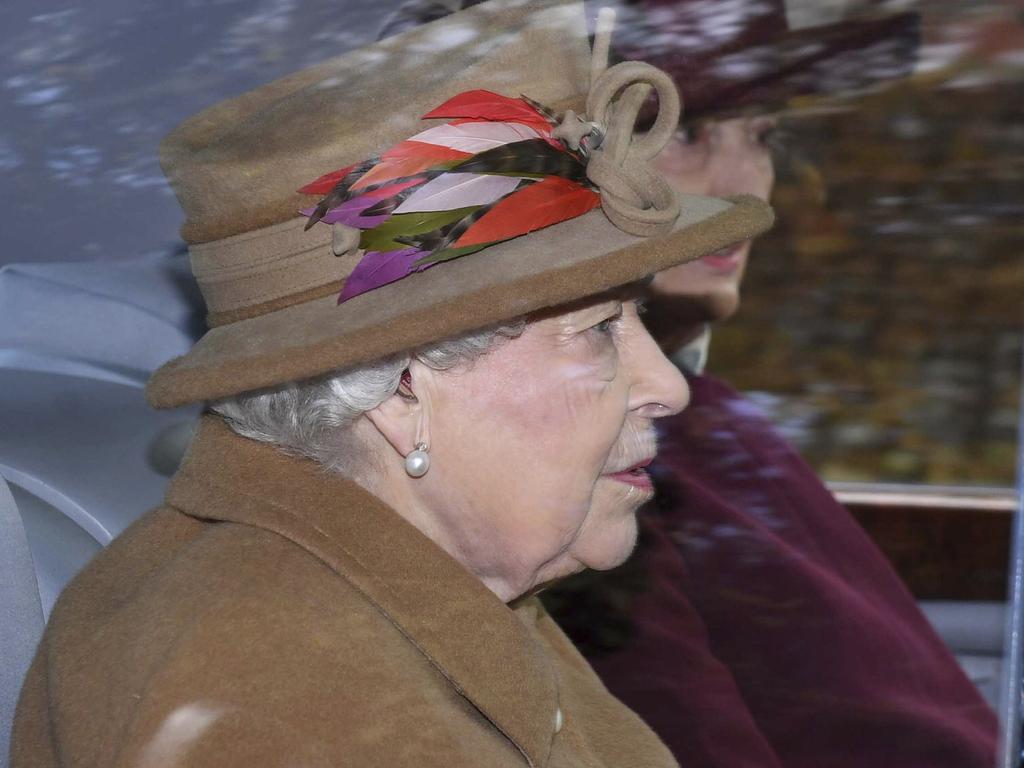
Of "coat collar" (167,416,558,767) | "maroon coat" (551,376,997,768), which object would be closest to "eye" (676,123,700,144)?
"maroon coat" (551,376,997,768)

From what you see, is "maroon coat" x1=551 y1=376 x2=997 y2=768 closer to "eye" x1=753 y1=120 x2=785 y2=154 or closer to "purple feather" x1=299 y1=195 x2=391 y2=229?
"eye" x1=753 y1=120 x2=785 y2=154

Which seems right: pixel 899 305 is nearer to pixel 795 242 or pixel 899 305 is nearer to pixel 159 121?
pixel 795 242

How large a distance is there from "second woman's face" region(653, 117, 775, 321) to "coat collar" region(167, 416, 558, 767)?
0.71 meters

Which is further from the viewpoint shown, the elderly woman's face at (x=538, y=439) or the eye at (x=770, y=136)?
the eye at (x=770, y=136)

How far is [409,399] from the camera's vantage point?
123 cm

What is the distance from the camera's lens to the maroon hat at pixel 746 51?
166 centimetres

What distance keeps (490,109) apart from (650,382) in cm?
35

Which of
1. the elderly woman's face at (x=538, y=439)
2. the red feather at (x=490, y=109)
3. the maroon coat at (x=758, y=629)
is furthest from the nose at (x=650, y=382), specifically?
the maroon coat at (x=758, y=629)

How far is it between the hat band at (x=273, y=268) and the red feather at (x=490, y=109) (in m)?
0.17

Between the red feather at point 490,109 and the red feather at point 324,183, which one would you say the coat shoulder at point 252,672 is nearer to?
the red feather at point 324,183

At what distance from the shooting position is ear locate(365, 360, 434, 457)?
4.01 feet

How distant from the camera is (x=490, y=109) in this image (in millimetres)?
1183

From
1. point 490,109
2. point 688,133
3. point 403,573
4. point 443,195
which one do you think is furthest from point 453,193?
point 688,133

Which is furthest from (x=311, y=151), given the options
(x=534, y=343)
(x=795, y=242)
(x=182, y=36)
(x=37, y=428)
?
(x=795, y=242)
